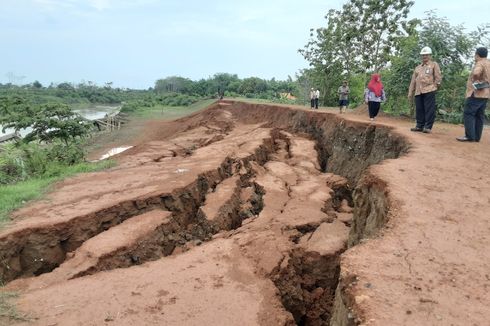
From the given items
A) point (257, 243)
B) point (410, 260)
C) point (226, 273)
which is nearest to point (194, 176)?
point (257, 243)

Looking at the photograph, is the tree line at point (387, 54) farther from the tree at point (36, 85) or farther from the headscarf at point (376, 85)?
the tree at point (36, 85)

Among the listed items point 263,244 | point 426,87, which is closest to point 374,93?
point 426,87

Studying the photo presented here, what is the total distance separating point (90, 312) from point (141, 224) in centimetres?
182

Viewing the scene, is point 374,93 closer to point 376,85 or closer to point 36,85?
point 376,85

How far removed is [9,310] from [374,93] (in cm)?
799

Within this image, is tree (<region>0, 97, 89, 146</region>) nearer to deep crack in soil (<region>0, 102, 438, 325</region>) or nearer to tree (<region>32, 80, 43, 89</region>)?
deep crack in soil (<region>0, 102, 438, 325</region>)

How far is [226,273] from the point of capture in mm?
4258

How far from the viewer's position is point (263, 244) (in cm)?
481

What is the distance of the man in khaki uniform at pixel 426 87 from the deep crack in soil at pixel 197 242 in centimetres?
65

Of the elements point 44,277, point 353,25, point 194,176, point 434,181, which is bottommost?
point 44,277

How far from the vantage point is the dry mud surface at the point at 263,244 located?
265cm

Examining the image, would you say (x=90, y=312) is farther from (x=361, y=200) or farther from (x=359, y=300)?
(x=361, y=200)

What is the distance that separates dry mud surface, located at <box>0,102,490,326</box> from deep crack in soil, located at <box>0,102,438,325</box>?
2 cm

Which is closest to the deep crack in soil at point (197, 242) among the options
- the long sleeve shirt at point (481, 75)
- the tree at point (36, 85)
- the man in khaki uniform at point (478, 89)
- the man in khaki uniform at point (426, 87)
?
the man in khaki uniform at point (426, 87)
